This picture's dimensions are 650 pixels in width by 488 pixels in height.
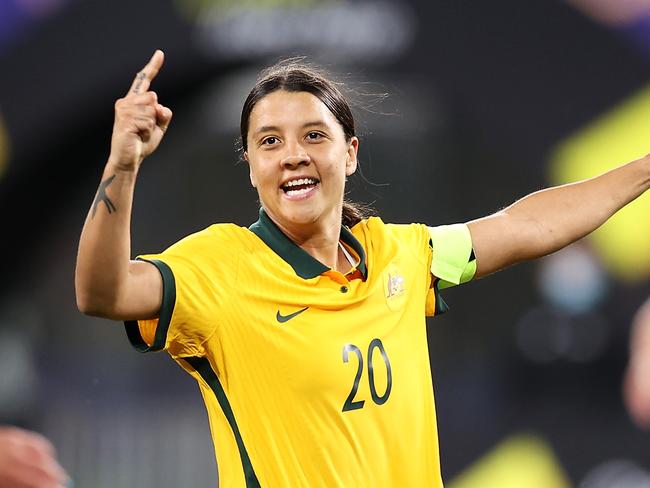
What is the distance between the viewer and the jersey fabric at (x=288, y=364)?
8.77 feet

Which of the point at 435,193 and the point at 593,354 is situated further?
the point at 435,193

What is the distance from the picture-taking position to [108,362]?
6.27m

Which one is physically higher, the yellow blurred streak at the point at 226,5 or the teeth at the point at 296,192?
the yellow blurred streak at the point at 226,5

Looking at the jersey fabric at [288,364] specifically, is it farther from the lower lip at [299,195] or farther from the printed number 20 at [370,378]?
the lower lip at [299,195]

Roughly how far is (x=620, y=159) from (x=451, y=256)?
235 cm

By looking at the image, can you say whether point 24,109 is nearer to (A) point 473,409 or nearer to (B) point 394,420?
(A) point 473,409

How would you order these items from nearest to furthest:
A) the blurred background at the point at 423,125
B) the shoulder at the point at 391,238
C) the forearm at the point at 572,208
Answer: the shoulder at the point at 391,238, the forearm at the point at 572,208, the blurred background at the point at 423,125

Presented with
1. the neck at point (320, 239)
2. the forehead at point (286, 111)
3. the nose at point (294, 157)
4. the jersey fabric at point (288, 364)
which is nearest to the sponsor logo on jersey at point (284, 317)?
the jersey fabric at point (288, 364)

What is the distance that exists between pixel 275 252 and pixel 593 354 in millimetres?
2835

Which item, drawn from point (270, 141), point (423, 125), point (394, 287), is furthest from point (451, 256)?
point (423, 125)

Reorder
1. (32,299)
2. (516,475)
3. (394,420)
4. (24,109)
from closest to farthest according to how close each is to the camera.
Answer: (394,420)
(24,109)
(516,475)
(32,299)

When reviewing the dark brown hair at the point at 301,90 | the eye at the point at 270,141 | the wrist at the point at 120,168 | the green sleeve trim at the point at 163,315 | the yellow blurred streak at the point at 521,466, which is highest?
the dark brown hair at the point at 301,90

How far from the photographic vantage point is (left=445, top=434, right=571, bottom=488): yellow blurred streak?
5289mm

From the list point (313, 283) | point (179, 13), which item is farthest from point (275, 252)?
point (179, 13)
